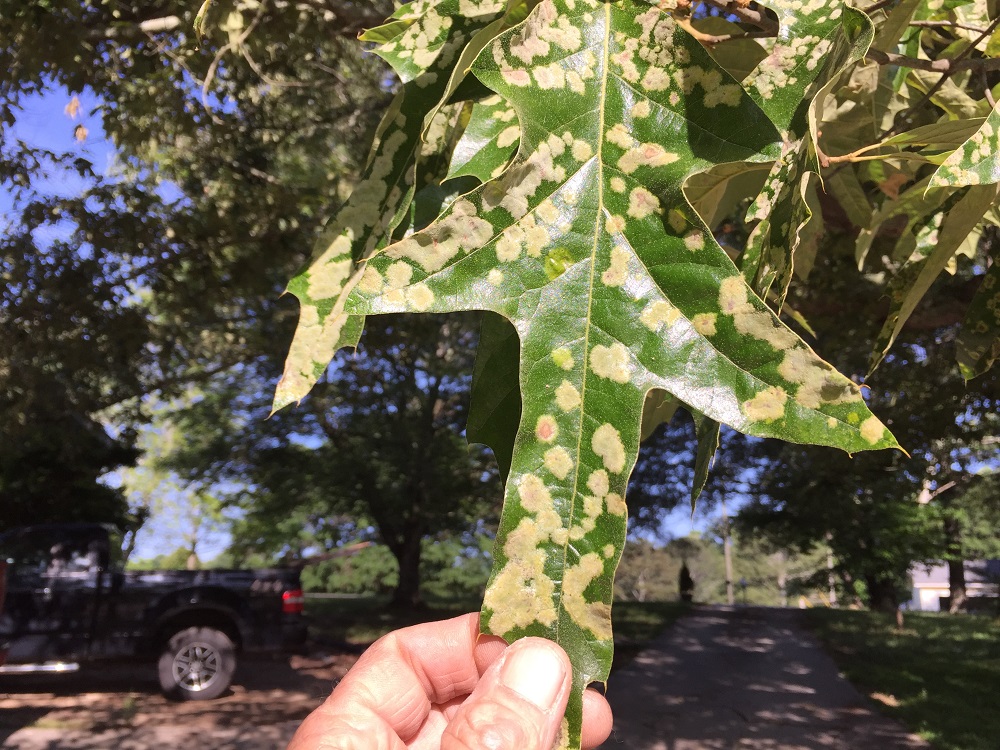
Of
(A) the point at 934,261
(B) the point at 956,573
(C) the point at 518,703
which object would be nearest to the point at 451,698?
(C) the point at 518,703

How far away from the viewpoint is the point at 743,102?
1009 mm

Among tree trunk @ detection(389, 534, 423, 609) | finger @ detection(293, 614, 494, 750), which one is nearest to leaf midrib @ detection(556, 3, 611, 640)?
finger @ detection(293, 614, 494, 750)

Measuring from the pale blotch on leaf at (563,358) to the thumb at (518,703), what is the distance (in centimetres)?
31

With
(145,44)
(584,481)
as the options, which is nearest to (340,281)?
(584,481)

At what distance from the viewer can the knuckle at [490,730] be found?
3.19 feet

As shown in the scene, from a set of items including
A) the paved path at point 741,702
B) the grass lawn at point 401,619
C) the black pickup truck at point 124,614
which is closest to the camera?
the paved path at point 741,702

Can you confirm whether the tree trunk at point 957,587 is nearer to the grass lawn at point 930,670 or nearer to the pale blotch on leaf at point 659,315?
the grass lawn at point 930,670

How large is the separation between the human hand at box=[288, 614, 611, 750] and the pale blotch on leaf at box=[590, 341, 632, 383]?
1.03 feet

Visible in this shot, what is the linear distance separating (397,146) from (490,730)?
89 centimetres

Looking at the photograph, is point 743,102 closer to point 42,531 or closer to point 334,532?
point 42,531

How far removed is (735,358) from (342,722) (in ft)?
2.70

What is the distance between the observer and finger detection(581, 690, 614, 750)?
3.65ft

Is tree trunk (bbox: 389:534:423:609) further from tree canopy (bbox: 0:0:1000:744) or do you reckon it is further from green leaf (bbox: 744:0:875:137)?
green leaf (bbox: 744:0:875:137)

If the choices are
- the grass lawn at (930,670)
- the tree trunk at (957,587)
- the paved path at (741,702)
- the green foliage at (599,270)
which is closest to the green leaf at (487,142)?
the green foliage at (599,270)
